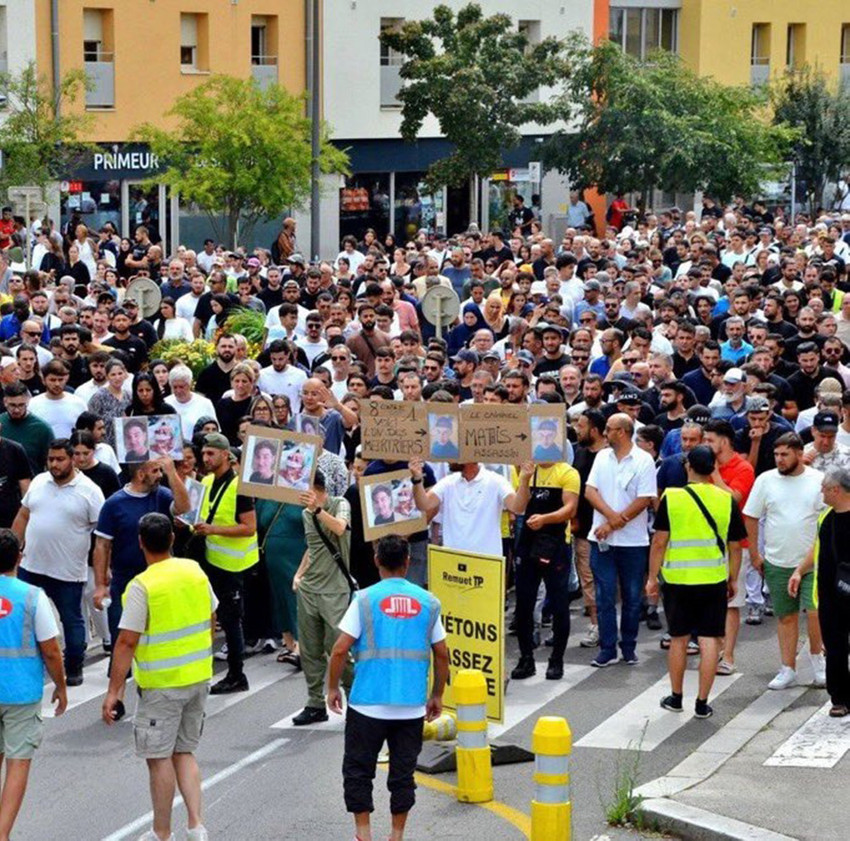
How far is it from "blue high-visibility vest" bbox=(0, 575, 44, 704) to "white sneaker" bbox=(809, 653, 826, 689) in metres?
5.65

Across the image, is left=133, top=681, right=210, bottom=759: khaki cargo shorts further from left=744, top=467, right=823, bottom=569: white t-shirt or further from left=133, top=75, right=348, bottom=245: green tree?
left=133, top=75, right=348, bottom=245: green tree

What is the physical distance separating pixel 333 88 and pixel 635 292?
84.5 feet

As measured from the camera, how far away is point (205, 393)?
733 inches

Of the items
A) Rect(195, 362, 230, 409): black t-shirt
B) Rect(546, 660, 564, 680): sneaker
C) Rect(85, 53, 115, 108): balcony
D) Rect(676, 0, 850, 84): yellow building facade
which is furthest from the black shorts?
Rect(676, 0, 850, 84): yellow building facade

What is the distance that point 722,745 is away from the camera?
1230cm

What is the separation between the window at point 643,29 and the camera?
189 ft

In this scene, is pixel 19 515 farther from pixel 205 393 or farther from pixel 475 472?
pixel 205 393

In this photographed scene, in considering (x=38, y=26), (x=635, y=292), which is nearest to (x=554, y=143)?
(x=38, y=26)

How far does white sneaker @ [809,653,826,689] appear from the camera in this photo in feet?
44.5

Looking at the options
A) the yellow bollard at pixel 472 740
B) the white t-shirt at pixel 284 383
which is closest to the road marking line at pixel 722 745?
the yellow bollard at pixel 472 740

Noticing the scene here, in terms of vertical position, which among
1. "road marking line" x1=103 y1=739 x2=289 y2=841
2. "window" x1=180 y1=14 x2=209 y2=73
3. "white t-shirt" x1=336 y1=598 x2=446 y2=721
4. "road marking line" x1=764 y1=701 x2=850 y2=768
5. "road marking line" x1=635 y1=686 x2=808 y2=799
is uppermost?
"window" x1=180 y1=14 x2=209 y2=73

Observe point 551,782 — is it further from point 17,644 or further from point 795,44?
point 795,44

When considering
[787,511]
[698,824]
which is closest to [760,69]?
[787,511]

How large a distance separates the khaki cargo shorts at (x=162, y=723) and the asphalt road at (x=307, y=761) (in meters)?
0.69
